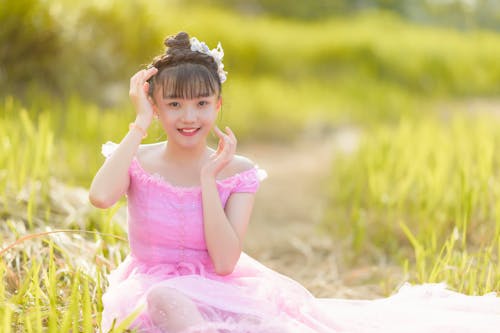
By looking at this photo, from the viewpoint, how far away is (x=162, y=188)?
5.24 ft

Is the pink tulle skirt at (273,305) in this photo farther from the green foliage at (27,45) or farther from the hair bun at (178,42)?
the green foliage at (27,45)

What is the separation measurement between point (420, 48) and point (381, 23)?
5.63 ft

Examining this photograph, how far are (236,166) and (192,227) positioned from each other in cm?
17

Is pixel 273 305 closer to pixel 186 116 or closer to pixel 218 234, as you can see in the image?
pixel 218 234

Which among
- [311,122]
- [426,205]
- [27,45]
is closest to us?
[426,205]

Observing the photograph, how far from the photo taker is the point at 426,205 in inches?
106

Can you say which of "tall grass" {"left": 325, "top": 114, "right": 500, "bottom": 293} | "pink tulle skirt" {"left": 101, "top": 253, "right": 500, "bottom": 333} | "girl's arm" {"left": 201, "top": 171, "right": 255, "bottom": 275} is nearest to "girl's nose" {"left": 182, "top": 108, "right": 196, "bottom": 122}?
"girl's arm" {"left": 201, "top": 171, "right": 255, "bottom": 275}

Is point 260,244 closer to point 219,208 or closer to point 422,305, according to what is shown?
point 422,305

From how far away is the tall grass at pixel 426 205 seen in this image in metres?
2.15

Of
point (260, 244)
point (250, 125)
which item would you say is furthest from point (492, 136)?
point (250, 125)

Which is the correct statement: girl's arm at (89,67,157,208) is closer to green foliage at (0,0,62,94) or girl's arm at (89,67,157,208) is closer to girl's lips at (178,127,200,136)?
girl's lips at (178,127,200,136)

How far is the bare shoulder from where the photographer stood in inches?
64.0

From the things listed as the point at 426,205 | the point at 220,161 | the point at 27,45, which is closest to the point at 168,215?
the point at 220,161

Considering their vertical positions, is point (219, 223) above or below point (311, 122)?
above
